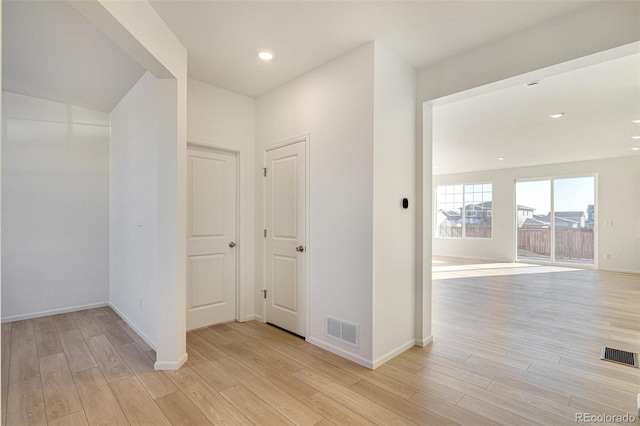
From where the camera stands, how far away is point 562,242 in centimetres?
853

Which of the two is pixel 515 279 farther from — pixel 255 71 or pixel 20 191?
pixel 20 191

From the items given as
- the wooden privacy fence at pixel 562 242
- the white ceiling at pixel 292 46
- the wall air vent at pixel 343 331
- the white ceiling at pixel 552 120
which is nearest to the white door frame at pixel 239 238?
the white ceiling at pixel 292 46

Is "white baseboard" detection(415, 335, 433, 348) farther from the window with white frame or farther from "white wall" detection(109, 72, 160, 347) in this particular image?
the window with white frame

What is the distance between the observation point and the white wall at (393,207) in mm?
2932

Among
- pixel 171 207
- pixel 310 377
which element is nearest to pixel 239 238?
pixel 171 207

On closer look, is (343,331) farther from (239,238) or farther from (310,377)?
(239,238)

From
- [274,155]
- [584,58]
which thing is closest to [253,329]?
[274,155]

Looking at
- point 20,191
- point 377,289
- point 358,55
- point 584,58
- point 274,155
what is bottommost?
point 377,289

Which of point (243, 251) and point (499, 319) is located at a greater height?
point (243, 251)

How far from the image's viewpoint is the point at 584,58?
8.14ft

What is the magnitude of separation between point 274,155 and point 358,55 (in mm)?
1488

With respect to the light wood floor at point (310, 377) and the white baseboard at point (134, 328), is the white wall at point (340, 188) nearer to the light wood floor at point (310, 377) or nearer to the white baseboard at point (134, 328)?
the light wood floor at point (310, 377)

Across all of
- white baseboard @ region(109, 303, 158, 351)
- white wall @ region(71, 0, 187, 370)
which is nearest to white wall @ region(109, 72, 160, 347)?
white baseboard @ region(109, 303, 158, 351)

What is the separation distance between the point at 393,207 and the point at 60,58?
11.5ft
